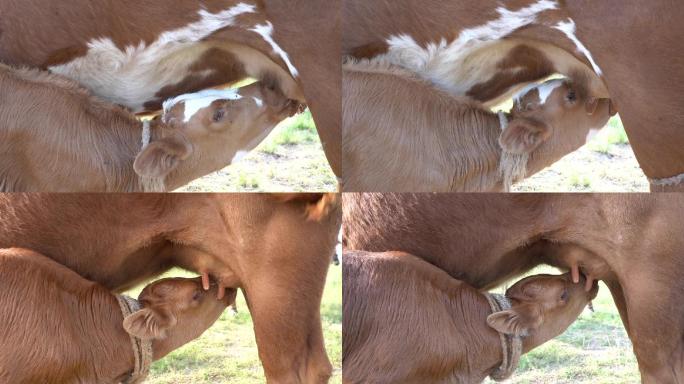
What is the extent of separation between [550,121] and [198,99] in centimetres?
78

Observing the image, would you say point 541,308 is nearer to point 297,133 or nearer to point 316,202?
point 316,202

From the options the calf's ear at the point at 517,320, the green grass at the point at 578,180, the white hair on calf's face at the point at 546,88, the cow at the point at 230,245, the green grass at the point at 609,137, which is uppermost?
the white hair on calf's face at the point at 546,88

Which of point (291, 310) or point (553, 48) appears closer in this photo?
point (291, 310)

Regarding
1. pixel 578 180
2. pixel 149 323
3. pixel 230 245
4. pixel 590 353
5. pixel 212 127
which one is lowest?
pixel 590 353

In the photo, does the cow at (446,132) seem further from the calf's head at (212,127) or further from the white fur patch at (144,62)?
the white fur patch at (144,62)

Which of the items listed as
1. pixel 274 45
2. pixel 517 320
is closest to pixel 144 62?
pixel 274 45

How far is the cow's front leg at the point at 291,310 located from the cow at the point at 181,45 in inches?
14.0

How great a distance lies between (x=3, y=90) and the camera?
208cm

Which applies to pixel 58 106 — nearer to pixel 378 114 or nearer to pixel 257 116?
pixel 257 116

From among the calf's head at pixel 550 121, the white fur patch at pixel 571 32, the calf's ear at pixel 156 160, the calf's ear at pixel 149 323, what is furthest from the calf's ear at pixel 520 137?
the calf's ear at pixel 149 323

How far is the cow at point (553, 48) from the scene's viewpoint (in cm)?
201

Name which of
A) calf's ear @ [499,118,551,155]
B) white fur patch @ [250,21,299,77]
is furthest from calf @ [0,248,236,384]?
calf's ear @ [499,118,551,155]

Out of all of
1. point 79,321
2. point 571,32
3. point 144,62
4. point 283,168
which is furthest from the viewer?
point 283,168

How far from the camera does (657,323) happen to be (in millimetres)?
1745
